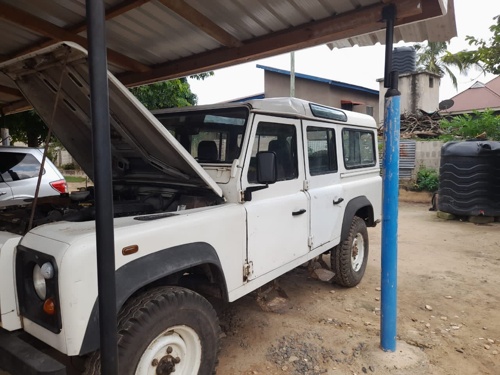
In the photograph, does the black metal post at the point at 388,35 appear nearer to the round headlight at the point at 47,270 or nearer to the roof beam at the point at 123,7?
the roof beam at the point at 123,7

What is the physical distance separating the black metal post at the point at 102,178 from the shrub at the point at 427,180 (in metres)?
12.5

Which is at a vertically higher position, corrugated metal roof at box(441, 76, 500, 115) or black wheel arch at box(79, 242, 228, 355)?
corrugated metal roof at box(441, 76, 500, 115)

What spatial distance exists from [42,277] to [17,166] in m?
4.42

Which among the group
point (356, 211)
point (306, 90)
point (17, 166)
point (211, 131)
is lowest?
point (356, 211)

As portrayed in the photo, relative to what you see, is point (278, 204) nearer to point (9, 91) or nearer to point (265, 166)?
point (265, 166)

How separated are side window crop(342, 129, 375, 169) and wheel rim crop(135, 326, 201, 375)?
2.86 metres

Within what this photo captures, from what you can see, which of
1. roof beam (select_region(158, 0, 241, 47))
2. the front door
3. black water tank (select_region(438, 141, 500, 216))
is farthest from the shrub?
the front door

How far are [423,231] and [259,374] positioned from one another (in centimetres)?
640

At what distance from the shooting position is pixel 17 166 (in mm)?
5539

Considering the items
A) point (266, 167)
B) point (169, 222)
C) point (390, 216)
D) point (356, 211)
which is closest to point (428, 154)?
point (356, 211)

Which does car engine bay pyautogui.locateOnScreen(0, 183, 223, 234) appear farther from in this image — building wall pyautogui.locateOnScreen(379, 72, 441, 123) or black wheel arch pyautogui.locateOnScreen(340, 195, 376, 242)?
building wall pyautogui.locateOnScreen(379, 72, 441, 123)

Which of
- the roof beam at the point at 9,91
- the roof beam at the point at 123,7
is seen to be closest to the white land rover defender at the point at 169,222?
the roof beam at the point at 123,7

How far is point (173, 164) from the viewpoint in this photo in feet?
9.56

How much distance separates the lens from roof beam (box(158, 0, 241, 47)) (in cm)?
346
